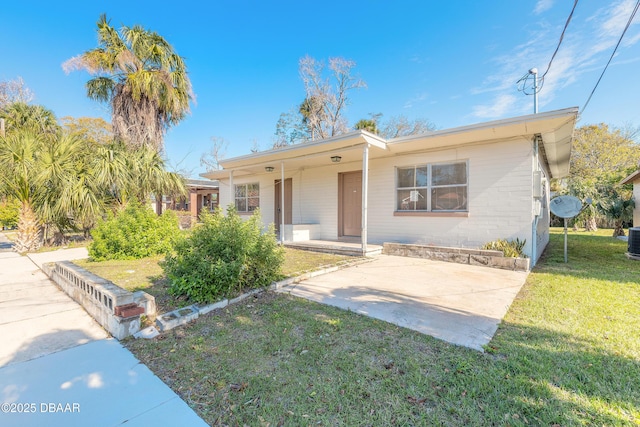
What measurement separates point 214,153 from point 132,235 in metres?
23.3

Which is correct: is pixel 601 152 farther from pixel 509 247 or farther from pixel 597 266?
pixel 509 247

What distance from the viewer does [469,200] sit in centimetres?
689

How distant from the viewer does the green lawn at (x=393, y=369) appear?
5.74ft

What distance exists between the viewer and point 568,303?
3686mm

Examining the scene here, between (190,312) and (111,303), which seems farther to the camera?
(190,312)

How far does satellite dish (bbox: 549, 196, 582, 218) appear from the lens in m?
6.47

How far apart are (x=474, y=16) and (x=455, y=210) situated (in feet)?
19.9

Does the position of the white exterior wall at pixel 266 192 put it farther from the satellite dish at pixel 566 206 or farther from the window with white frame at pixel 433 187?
the satellite dish at pixel 566 206

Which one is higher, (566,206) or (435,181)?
(435,181)

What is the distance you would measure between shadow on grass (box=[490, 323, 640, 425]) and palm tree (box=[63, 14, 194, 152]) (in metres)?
12.1

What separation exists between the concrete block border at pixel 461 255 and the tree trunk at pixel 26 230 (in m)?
10.1

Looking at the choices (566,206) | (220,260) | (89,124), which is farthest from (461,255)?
(89,124)

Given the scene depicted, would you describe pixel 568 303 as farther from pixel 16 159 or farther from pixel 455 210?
pixel 16 159

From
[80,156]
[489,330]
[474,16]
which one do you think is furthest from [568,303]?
[80,156]
